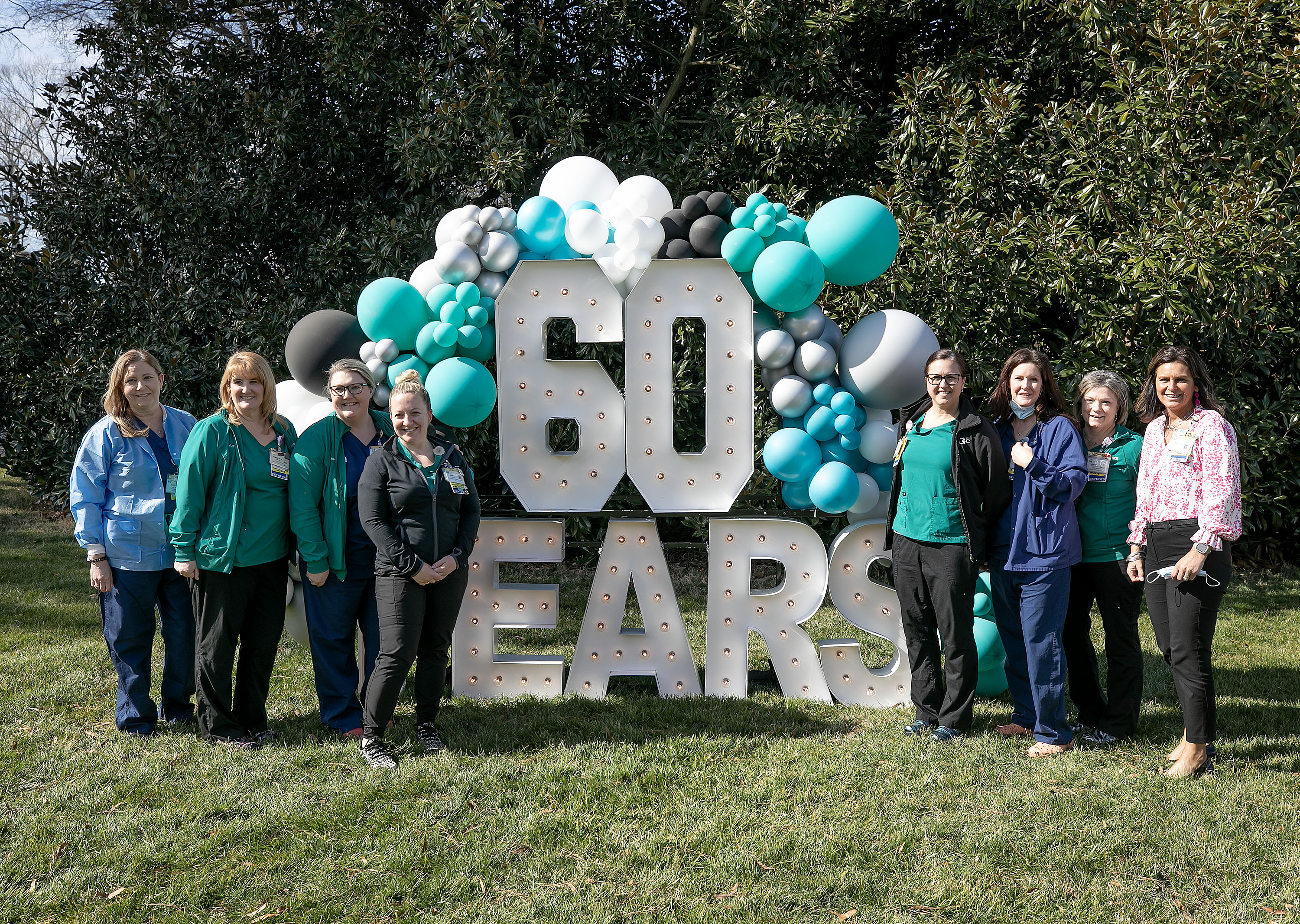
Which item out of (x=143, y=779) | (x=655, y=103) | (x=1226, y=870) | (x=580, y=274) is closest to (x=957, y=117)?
(x=655, y=103)

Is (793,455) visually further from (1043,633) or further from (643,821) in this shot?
(643,821)

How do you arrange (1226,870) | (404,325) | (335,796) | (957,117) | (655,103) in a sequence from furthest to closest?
(655,103), (957,117), (404,325), (335,796), (1226,870)

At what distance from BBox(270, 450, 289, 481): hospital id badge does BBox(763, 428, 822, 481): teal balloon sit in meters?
2.37

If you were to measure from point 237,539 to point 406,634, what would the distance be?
909mm

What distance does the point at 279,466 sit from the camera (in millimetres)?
4254

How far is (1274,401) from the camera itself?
7.66m

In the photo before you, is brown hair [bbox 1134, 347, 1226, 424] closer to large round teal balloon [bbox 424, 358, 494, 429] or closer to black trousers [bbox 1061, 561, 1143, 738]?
black trousers [bbox 1061, 561, 1143, 738]

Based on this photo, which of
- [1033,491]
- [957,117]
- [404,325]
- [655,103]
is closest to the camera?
[1033,491]

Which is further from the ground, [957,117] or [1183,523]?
[957,117]

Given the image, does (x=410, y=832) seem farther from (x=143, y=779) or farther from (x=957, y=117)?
(x=957, y=117)

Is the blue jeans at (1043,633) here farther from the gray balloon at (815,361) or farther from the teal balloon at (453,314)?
the teal balloon at (453,314)

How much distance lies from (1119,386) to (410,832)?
3.69m

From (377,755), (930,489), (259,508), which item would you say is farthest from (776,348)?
(377,755)

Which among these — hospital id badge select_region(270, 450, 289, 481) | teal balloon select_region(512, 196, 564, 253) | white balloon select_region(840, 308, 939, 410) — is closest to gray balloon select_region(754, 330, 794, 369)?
white balloon select_region(840, 308, 939, 410)
